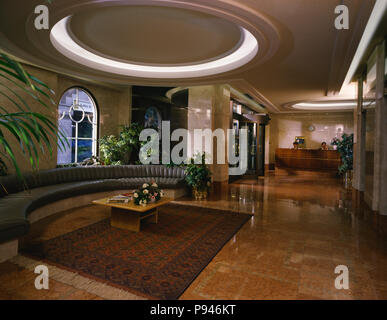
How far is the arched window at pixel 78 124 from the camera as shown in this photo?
7.44 metres

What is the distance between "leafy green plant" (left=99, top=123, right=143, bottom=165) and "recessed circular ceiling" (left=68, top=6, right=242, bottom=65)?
8.55ft

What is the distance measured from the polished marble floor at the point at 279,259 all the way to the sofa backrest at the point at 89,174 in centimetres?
94

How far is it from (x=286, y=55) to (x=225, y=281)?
14.9ft

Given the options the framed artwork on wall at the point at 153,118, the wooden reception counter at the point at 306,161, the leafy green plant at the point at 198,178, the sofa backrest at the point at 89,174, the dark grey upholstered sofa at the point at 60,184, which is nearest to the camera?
the dark grey upholstered sofa at the point at 60,184

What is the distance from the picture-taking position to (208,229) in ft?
13.7

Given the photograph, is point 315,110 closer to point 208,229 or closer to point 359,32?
point 359,32

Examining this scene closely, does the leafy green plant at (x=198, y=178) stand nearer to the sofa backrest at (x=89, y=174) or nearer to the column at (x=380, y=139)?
the sofa backrest at (x=89, y=174)

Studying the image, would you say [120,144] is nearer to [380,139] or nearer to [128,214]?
[128,214]

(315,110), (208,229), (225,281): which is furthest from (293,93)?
(225,281)

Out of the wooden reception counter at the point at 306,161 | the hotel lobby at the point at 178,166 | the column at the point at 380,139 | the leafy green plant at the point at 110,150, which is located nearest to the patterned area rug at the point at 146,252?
the hotel lobby at the point at 178,166

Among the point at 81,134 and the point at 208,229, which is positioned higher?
the point at 81,134

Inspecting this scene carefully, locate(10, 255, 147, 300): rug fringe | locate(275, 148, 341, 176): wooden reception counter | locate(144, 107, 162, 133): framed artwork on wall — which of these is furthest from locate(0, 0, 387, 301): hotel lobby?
locate(275, 148, 341, 176): wooden reception counter

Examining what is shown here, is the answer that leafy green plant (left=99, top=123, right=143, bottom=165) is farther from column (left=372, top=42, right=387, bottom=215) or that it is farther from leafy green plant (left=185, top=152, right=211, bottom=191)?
column (left=372, top=42, right=387, bottom=215)

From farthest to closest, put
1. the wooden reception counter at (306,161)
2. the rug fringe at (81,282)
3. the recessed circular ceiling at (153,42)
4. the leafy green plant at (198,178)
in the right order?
1. the wooden reception counter at (306,161)
2. the leafy green plant at (198,178)
3. the recessed circular ceiling at (153,42)
4. the rug fringe at (81,282)
